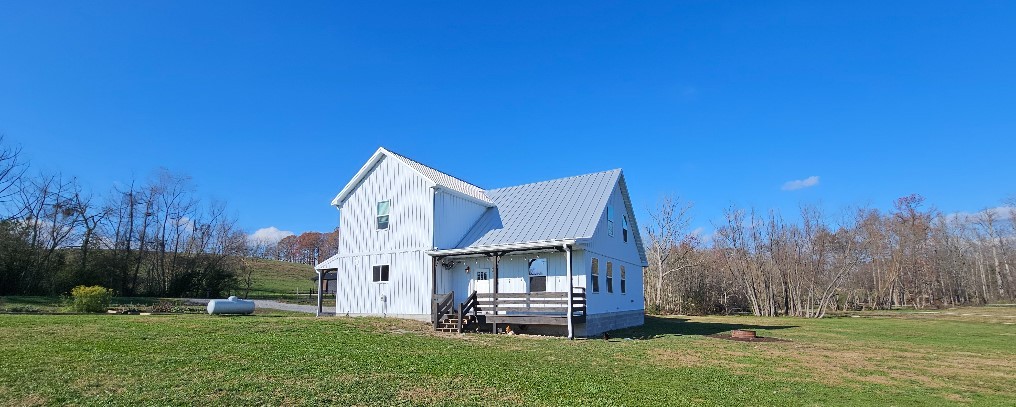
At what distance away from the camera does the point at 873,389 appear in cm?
885

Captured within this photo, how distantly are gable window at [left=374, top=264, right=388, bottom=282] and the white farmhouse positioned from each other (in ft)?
0.21

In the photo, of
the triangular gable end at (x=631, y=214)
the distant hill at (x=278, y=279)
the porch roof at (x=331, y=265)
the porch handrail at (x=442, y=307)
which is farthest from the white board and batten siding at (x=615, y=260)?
the distant hill at (x=278, y=279)

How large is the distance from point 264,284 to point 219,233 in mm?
10586

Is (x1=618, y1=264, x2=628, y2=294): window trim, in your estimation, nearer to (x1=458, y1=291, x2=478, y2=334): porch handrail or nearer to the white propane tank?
(x1=458, y1=291, x2=478, y2=334): porch handrail

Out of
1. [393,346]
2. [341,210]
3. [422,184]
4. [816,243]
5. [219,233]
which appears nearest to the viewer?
[393,346]

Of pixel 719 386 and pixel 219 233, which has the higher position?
pixel 219 233

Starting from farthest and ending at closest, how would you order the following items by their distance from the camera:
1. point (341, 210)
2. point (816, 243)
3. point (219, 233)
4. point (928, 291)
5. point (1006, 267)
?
point (1006, 267) → point (928, 291) → point (219, 233) → point (816, 243) → point (341, 210)

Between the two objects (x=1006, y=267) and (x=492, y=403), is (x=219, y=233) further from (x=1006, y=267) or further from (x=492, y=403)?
(x=1006, y=267)

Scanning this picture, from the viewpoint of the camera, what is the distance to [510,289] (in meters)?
19.6

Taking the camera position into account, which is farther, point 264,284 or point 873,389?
point 264,284

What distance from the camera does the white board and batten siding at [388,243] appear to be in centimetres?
2105

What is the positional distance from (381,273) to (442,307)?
4630 mm

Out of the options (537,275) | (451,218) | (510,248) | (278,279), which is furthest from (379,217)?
(278,279)

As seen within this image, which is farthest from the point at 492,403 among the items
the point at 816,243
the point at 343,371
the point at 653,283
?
the point at 816,243
